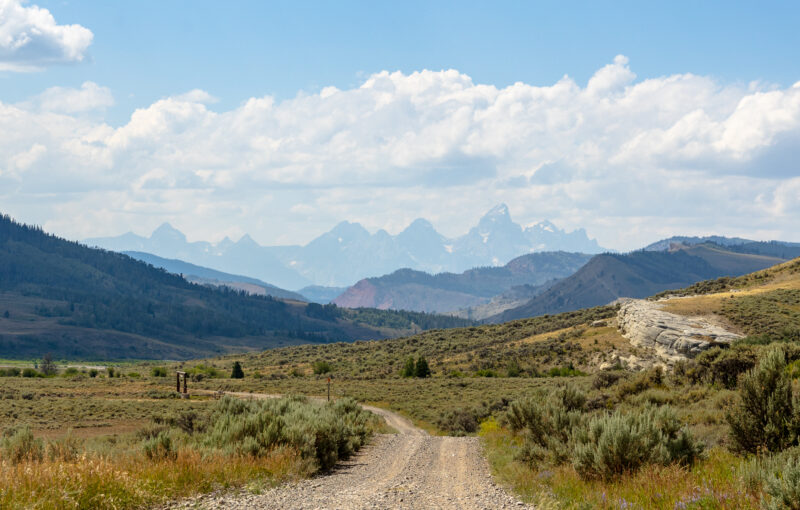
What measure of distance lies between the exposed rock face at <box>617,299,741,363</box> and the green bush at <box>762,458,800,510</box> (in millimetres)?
43811

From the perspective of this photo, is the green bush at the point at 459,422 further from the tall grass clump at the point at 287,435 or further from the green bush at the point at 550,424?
the tall grass clump at the point at 287,435

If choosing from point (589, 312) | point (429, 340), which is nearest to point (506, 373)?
point (589, 312)

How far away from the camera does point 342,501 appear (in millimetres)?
10836

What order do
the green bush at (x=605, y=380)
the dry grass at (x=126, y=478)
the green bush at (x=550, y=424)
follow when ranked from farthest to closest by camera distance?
1. the green bush at (x=605, y=380)
2. the green bush at (x=550, y=424)
3. the dry grass at (x=126, y=478)

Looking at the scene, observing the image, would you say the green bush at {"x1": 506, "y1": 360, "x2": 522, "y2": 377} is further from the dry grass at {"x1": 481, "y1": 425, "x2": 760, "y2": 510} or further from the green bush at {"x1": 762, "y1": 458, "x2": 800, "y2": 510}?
the green bush at {"x1": 762, "y1": 458, "x2": 800, "y2": 510}

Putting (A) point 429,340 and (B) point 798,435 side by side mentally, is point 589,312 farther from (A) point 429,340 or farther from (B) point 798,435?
(B) point 798,435

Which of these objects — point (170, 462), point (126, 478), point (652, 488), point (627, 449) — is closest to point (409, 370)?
point (170, 462)

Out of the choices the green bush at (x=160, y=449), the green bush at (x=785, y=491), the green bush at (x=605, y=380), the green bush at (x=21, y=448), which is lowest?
the green bush at (x=605, y=380)

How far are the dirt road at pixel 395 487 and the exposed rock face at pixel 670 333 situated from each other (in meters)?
36.7

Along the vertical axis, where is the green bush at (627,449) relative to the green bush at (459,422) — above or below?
above

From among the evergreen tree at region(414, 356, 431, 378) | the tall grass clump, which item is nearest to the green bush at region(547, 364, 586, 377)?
the evergreen tree at region(414, 356, 431, 378)

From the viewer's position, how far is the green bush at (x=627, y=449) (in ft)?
36.2

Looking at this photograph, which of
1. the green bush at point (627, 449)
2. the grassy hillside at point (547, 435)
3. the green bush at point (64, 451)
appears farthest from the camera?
the green bush at point (64, 451)

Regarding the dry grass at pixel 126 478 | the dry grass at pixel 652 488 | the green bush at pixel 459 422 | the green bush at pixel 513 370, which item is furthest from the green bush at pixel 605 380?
the green bush at pixel 513 370
